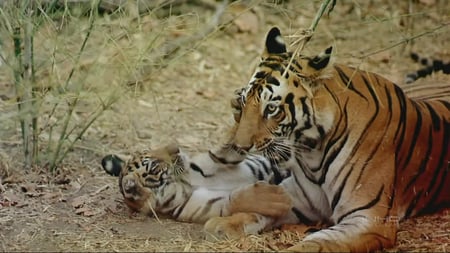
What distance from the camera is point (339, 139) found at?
4297 millimetres

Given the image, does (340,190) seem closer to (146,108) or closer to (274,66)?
(274,66)

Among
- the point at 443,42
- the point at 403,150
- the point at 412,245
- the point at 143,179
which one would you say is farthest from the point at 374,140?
the point at 443,42

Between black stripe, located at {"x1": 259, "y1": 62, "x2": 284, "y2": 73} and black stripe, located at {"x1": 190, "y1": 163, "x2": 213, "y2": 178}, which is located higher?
black stripe, located at {"x1": 259, "y1": 62, "x2": 284, "y2": 73}

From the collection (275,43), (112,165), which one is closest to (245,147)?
(275,43)

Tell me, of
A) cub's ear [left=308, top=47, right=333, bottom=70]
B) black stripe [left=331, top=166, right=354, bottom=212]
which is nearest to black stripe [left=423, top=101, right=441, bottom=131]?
black stripe [left=331, top=166, right=354, bottom=212]

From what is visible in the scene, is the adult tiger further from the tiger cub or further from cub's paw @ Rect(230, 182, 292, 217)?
the tiger cub

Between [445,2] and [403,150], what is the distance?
349cm

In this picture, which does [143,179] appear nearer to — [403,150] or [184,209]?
[184,209]

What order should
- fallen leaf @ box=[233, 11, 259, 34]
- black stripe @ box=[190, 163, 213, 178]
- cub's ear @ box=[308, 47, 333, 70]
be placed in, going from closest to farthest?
cub's ear @ box=[308, 47, 333, 70], black stripe @ box=[190, 163, 213, 178], fallen leaf @ box=[233, 11, 259, 34]

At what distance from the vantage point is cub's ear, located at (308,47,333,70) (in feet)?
13.7

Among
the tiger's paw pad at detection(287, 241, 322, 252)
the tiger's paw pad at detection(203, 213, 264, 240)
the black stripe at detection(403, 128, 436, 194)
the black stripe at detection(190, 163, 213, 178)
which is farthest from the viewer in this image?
the black stripe at detection(190, 163, 213, 178)

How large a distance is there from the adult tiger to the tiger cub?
0.19 meters

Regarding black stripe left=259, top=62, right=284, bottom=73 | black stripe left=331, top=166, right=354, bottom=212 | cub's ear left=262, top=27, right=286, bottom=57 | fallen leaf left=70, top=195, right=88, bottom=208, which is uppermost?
cub's ear left=262, top=27, right=286, bottom=57

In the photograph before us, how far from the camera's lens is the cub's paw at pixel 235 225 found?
428 centimetres
